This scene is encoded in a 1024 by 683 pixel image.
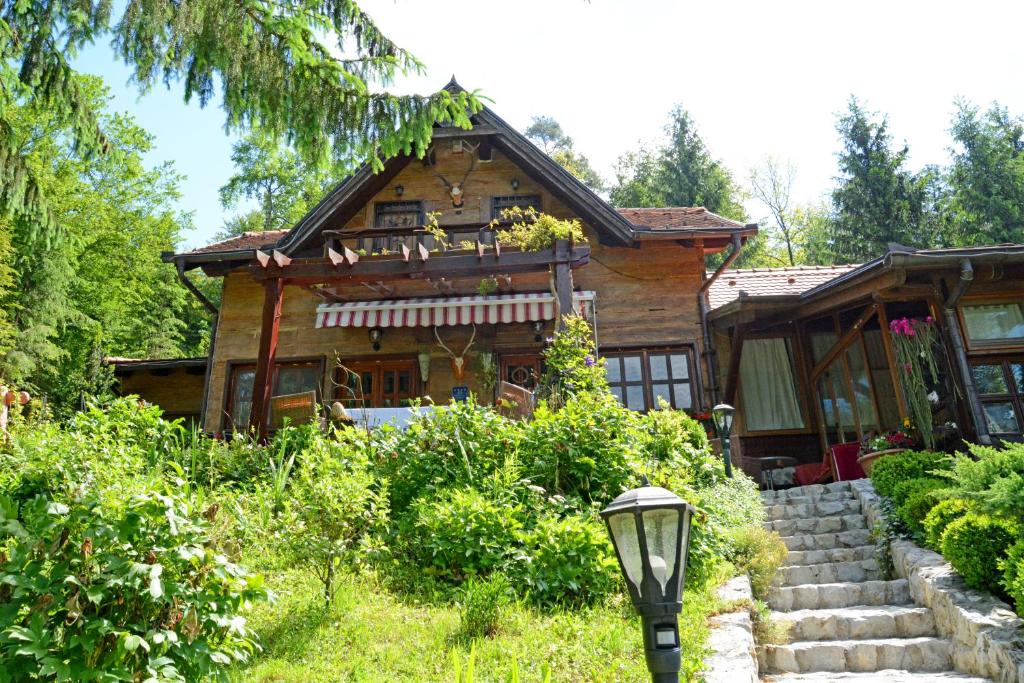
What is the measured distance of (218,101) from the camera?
204 inches

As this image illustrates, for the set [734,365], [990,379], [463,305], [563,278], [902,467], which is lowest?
[902,467]

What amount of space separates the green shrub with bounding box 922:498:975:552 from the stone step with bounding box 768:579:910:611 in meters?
0.48

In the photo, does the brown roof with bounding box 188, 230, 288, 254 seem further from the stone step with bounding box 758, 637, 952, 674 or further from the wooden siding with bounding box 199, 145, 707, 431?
the stone step with bounding box 758, 637, 952, 674

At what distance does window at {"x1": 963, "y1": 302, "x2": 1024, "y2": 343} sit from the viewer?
992 centimetres

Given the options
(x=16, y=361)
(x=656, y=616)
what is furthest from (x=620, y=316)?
(x=16, y=361)

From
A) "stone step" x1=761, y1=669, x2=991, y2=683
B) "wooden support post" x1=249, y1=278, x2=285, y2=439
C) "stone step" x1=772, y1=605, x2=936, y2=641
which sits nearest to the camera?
"stone step" x1=761, y1=669, x2=991, y2=683

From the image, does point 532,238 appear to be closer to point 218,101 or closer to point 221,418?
point 218,101

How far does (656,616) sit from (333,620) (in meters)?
2.65

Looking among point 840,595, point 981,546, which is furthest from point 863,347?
point 981,546

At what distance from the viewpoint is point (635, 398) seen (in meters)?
12.2

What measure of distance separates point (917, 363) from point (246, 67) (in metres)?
8.74

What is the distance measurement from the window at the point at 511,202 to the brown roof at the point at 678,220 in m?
1.62

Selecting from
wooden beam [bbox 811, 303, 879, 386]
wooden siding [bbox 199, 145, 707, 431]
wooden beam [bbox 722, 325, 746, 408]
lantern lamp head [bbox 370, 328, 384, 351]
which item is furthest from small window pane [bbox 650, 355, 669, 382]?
lantern lamp head [bbox 370, 328, 384, 351]

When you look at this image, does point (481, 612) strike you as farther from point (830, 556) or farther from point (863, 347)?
point (863, 347)
